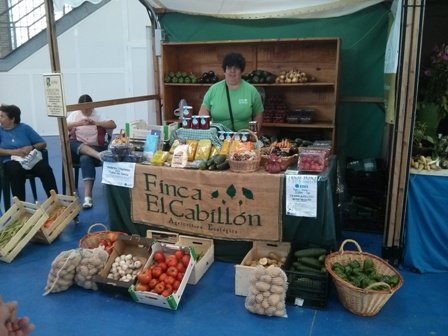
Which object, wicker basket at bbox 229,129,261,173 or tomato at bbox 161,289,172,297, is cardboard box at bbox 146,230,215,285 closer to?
tomato at bbox 161,289,172,297

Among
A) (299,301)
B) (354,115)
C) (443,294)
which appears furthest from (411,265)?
A: (354,115)

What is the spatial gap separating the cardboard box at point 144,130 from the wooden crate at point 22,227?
3.29 feet

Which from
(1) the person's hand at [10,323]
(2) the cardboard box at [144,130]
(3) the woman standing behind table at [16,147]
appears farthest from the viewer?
(3) the woman standing behind table at [16,147]

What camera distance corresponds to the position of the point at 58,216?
3621 mm

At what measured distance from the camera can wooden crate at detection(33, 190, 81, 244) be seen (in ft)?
11.5

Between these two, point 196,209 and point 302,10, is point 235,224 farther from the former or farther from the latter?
point 302,10

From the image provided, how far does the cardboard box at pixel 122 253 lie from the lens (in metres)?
2.65

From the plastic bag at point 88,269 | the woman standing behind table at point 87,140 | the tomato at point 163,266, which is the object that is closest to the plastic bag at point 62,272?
the plastic bag at point 88,269

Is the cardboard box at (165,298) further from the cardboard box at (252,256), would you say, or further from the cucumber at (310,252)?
the cucumber at (310,252)

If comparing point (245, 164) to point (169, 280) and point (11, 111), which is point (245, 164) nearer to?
point (169, 280)

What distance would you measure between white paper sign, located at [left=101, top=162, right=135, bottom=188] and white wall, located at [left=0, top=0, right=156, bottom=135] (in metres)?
4.88

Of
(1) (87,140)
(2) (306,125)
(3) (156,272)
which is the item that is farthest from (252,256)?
(1) (87,140)

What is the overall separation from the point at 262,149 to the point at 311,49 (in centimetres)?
211

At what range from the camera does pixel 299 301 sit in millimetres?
2562
